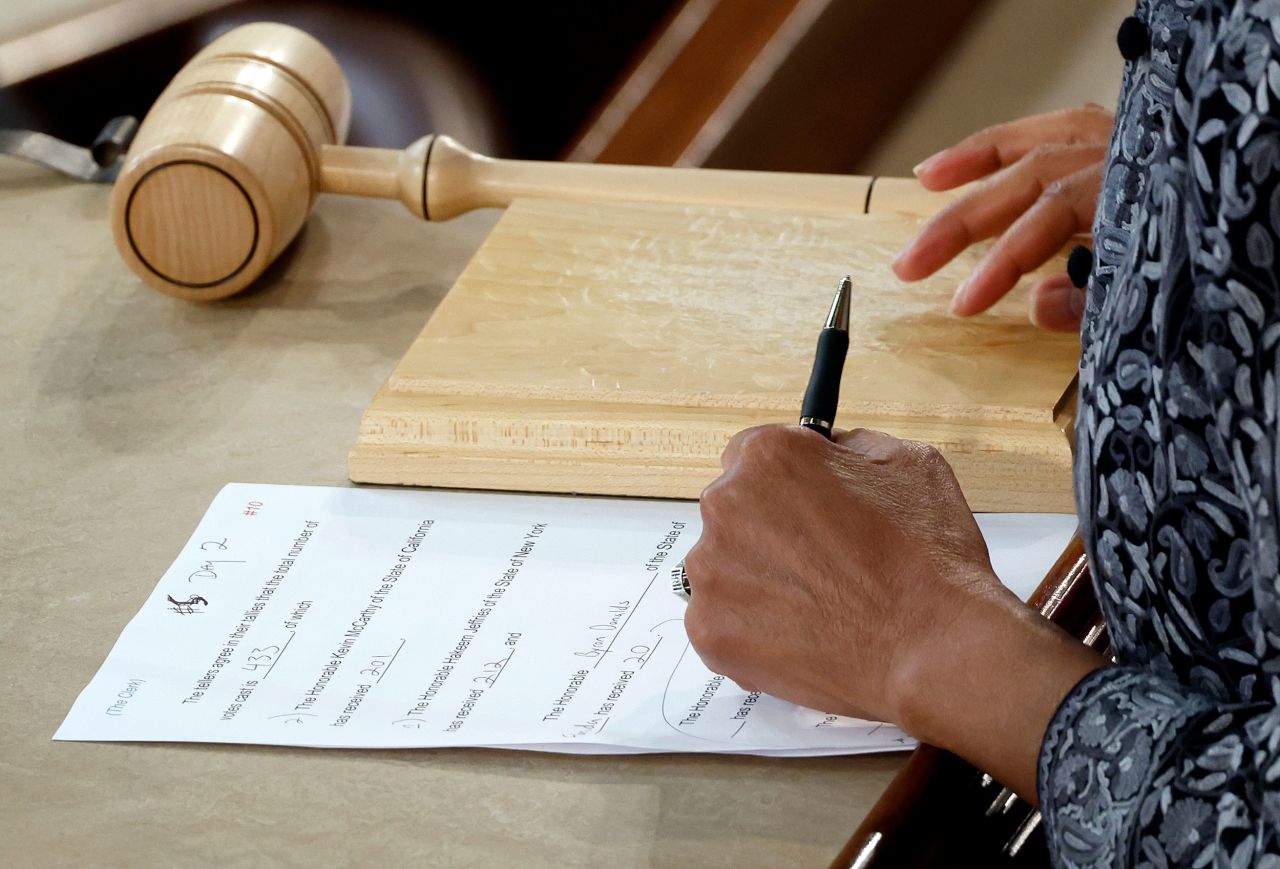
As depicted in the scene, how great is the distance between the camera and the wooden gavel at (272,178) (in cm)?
101

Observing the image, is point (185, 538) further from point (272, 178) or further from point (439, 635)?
point (272, 178)

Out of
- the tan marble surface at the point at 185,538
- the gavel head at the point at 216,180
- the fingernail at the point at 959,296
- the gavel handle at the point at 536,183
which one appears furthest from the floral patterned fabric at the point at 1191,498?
the gavel head at the point at 216,180

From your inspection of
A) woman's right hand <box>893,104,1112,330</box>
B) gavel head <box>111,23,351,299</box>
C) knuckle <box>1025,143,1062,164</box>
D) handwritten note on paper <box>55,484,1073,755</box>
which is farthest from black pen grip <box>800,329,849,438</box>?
gavel head <box>111,23,351,299</box>

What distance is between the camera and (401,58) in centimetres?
196

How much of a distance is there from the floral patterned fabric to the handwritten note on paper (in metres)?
0.13

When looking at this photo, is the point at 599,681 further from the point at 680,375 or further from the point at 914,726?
the point at 680,375

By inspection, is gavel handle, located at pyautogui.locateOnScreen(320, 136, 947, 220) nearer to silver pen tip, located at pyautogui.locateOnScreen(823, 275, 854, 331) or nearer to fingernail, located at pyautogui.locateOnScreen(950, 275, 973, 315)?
fingernail, located at pyautogui.locateOnScreen(950, 275, 973, 315)

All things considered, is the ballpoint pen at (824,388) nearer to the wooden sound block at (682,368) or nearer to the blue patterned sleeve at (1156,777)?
the wooden sound block at (682,368)

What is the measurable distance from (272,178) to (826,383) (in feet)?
1.65

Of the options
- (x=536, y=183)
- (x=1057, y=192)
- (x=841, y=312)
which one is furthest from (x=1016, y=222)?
(x=536, y=183)

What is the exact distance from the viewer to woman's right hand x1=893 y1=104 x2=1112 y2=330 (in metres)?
0.93

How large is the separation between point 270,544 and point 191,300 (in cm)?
36

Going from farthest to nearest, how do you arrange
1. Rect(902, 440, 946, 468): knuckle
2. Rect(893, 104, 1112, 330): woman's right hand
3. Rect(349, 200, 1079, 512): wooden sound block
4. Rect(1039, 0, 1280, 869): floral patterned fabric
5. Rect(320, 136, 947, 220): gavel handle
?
Rect(320, 136, 947, 220): gavel handle < Rect(893, 104, 1112, 330): woman's right hand < Rect(349, 200, 1079, 512): wooden sound block < Rect(902, 440, 946, 468): knuckle < Rect(1039, 0, 1280, 869): floral patterned fabric

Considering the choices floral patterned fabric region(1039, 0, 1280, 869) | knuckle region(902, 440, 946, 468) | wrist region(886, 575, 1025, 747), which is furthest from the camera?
knuckle region(902, 440, 946, 468)
